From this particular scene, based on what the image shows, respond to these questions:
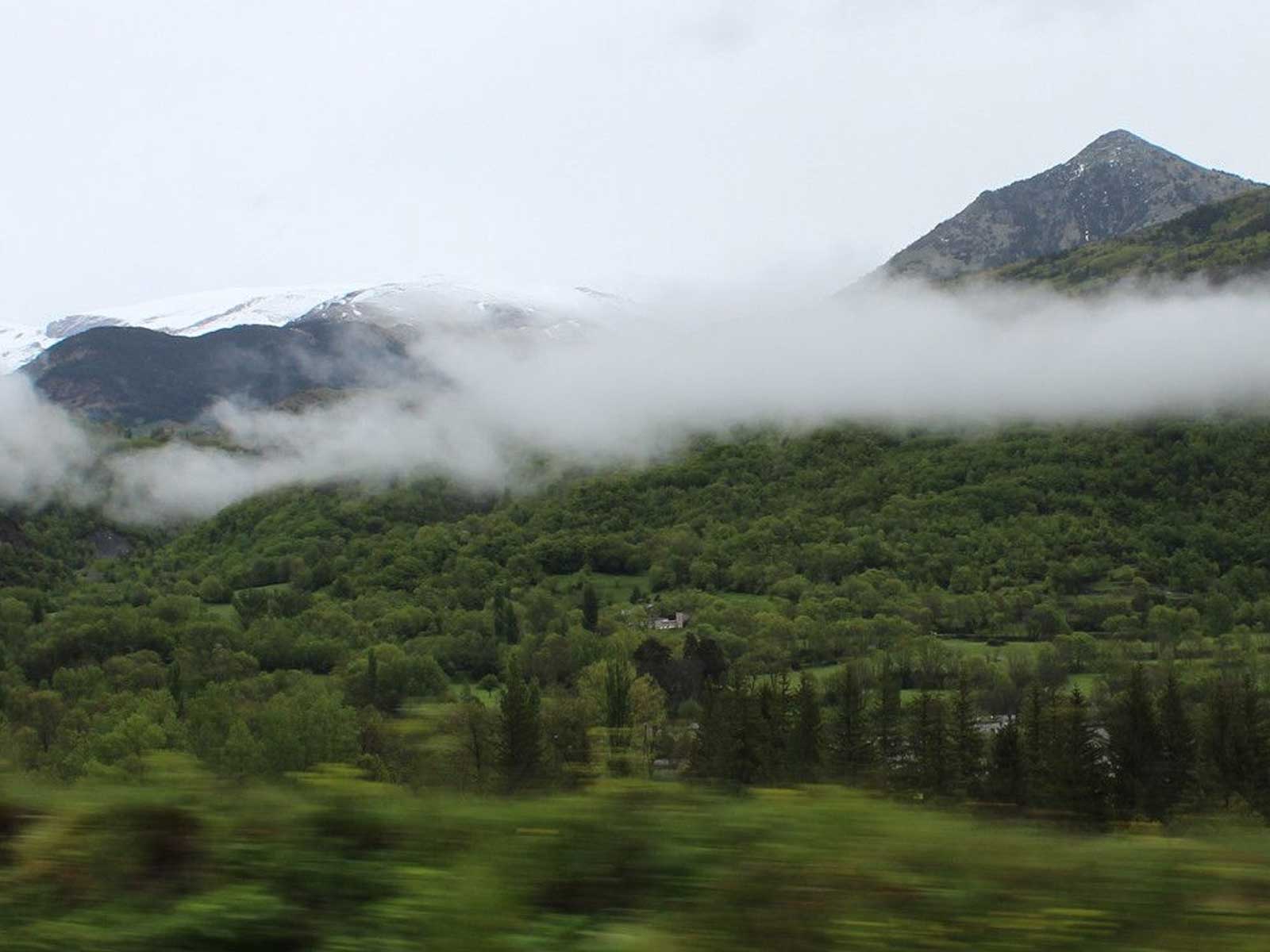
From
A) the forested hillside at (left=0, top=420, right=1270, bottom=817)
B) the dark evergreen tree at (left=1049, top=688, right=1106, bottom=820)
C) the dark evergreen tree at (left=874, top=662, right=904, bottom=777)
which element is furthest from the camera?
the dark evergreen tree at (left=874, top=662, right=904, bottom=777)

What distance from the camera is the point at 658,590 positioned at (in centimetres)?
16275

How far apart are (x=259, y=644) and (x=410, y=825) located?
397 ft

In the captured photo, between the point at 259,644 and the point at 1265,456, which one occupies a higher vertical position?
the point at 1265,456

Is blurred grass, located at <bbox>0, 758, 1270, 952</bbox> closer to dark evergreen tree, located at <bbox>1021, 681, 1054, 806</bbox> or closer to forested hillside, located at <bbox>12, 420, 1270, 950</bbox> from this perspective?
forested hillside, located at <bbox>12, 420, 1270, 950</bbox>

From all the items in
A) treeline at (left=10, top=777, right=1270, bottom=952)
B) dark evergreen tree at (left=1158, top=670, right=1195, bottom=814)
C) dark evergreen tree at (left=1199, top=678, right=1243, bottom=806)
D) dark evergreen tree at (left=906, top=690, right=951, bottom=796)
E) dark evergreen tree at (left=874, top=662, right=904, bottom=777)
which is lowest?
dark evergreen tree at (left=874, top=662, right=904, bottom=777)

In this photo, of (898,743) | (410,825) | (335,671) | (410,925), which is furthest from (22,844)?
(335,671)

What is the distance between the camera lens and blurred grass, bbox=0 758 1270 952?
4340mm

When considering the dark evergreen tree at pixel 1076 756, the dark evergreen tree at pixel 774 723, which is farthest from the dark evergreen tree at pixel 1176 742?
the dark evergreen tree at pixel 774 723

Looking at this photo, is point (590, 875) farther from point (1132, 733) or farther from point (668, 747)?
point (1132, 733)

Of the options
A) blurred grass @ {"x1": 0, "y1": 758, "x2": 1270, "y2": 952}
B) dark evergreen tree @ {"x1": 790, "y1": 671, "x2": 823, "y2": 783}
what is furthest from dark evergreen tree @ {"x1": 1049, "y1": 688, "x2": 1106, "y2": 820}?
blurred grass @ {"x1": 0, "y1": 758, "x2": 1270, "y2": 952}

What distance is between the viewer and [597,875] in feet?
16.1

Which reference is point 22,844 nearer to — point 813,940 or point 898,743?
point 813,940

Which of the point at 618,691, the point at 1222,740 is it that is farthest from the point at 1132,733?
the point at 618,691

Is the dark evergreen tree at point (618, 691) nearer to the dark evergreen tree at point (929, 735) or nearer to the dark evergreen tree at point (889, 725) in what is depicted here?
the dark evergreen tree at point (929, 735)
